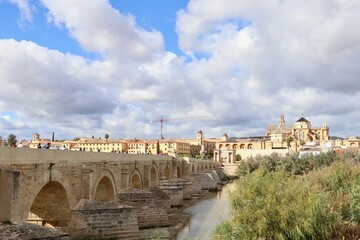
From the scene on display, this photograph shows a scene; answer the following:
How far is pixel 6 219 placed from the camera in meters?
9.10

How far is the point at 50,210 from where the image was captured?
14.5 m

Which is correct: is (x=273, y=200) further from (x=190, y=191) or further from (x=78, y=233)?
(x=190, y=191)

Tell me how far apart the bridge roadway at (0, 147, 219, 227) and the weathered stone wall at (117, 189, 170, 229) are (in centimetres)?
63

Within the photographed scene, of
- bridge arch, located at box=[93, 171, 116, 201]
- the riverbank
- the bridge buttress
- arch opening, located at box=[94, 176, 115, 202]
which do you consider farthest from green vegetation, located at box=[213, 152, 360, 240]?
arch opening, located at box=[94, 176, 115, 202]

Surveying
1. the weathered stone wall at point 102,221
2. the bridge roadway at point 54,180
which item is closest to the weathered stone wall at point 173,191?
the bridge roadway at point 54,180

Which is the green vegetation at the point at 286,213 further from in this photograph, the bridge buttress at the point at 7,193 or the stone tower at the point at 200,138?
the stone tower at the point at 200,138

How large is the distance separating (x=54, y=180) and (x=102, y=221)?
2.70 metres

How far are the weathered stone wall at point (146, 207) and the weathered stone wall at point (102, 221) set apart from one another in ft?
12.6

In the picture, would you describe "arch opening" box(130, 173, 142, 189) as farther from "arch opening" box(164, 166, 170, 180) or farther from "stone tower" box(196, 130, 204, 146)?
"stone tower" box(196, 130, 204, 146)

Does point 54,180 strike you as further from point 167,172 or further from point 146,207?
point 167,172

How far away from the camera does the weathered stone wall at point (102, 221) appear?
14.0 meters

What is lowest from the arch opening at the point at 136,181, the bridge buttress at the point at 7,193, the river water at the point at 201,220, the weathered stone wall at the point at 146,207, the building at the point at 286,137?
the river water at the point at 201,220

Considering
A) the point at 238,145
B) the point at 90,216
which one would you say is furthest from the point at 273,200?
the point at 238,145

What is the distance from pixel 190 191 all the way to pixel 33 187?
25.9m
